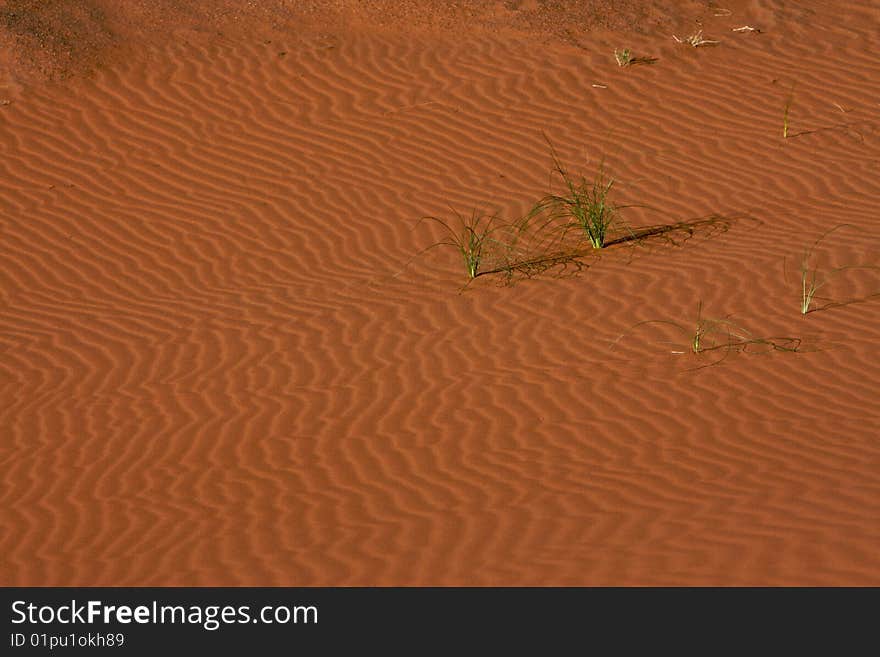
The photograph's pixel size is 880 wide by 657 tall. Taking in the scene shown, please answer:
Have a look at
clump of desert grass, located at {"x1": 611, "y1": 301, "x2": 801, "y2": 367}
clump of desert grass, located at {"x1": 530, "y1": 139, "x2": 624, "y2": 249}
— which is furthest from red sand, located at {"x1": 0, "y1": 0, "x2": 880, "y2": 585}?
clump of desert grass, located at {"x1": 530, "y1": 139, "x2": 624, "y2": 249}

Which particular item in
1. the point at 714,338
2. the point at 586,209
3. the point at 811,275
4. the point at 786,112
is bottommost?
the point at 714,338

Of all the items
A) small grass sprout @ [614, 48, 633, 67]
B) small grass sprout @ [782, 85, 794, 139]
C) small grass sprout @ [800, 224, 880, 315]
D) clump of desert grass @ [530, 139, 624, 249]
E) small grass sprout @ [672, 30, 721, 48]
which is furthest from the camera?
small grass sprout @ [672, 30, 721, 48]

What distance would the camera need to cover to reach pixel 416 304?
27.0 ft

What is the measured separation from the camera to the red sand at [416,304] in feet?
17.3

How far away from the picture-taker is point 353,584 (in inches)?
190

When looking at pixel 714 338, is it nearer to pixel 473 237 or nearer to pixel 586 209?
pixel 586 209

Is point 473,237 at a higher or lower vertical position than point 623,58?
lower

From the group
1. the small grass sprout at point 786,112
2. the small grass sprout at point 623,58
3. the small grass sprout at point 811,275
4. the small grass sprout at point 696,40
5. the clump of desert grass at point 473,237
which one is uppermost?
the small grass sprout at point 696,40

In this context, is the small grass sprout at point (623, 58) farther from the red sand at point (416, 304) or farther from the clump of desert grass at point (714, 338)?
the clump of desert grass at point (714, 338)

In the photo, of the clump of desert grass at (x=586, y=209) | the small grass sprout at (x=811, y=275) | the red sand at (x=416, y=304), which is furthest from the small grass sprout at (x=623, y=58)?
the small grass sprout at (x=811, y=275)

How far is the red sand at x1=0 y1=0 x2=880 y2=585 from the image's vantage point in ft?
17.3

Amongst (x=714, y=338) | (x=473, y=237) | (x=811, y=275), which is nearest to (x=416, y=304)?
(x=473, y=237)

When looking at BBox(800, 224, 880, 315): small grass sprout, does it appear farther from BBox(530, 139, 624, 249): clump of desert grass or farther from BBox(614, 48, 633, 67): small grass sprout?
BBox(614, 48, 633, 67): small grass sprout

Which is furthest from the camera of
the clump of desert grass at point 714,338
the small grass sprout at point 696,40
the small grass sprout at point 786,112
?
the small grass sprout at point 696,40
